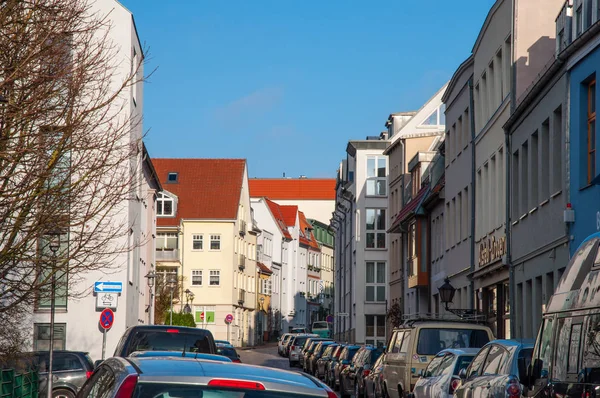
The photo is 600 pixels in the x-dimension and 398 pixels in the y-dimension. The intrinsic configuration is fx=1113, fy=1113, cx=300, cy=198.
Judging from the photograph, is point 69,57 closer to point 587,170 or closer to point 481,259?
point 587,170

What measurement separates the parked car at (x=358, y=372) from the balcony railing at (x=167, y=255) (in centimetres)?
5647

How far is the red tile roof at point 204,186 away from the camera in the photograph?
289ft

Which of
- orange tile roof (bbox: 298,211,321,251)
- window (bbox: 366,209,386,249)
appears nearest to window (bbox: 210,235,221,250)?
window (bbox: 366,209,386,249)

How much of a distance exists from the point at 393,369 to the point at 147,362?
15.8m

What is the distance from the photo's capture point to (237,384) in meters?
5.89

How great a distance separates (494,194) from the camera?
33594 millimetres

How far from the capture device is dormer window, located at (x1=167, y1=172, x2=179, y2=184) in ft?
299

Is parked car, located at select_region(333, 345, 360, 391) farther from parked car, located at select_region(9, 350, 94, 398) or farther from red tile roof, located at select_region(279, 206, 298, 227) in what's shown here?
red tile roof, located at select_region(279, 206, 298, 227)

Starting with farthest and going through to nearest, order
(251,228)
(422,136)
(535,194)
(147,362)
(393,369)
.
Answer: (251,228) → (422,136) → (535,194) → (393,369) → (147,362)

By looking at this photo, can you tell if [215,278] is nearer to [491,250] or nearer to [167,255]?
[167,255]

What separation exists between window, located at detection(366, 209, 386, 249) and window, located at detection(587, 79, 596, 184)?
165ft

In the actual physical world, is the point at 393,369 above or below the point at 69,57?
below

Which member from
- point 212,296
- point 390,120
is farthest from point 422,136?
point 212,296

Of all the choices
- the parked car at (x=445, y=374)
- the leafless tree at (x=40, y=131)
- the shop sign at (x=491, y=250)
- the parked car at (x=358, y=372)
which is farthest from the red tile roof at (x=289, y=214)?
the parked car at (x=445, y=374)
